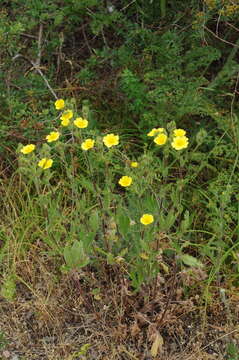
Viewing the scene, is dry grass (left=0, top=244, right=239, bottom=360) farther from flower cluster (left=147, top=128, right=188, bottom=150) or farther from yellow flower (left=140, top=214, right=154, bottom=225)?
flower cluster (left=147, top=128, right=188, bottom=150)

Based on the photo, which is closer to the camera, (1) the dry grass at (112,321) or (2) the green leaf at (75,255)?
(2) the green leaf at (75,255)

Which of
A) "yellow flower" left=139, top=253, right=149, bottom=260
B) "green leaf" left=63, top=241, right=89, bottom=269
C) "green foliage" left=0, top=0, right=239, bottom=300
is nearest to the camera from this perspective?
"green leaf" left=63, top=241, right=89, bottom=269

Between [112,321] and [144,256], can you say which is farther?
[112,321]

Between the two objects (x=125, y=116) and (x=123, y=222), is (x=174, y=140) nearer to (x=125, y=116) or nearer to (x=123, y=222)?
(x=123, y=222)

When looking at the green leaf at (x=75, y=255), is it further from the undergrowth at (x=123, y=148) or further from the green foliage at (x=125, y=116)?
the green foliage at (x=125, y=116)

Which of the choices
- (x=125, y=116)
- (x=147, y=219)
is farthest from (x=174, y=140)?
(x=125, y=116)

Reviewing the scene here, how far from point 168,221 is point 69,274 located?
1.64 ft

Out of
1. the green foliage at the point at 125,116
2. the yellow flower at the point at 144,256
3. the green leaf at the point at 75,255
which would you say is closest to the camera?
the green leaf at the point at 75,255

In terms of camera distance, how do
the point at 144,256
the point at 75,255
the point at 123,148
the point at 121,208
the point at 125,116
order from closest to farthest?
the point at 75,255, the point at 144,256, the point at 121,208, the point at 123,148, the point at 125,116

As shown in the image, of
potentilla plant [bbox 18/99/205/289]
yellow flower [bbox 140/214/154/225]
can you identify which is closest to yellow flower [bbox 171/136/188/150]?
potentilla plant [bbox 18/99/205/289]

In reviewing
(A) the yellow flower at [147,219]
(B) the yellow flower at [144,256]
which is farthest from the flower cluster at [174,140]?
(B) the yellow flower at [144,256]

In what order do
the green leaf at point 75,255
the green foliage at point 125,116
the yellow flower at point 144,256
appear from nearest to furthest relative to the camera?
the green leaf at point 75,255, the yellow flower at point 144,256, the green foliage at point 125,116

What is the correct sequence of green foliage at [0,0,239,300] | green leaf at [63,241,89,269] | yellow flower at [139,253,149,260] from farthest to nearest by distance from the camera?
green foliage at [0,0,239,300] → yellow flower at [139,253,149,260] → green leaf at [63,241,89,269]

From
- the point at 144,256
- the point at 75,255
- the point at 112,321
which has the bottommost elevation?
the point at 112,321
